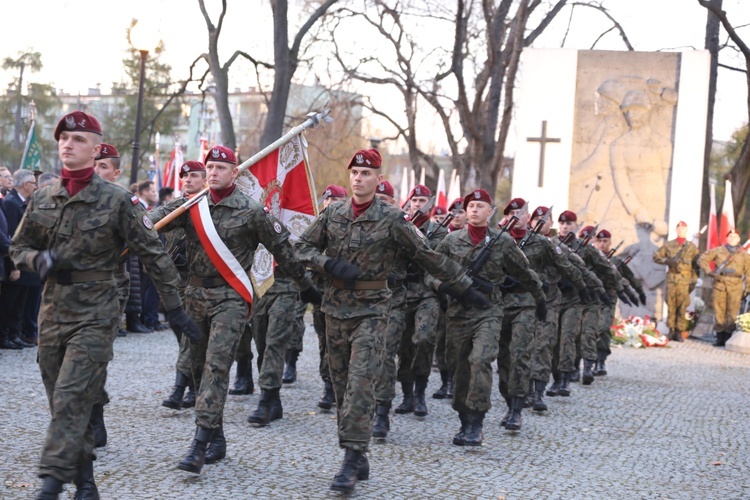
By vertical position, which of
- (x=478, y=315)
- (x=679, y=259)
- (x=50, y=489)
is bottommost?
(x=50, y=489)

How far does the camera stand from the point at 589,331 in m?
13.4

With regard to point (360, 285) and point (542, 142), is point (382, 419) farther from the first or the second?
point (542, 142)

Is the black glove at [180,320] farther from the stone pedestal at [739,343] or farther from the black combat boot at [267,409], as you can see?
the stone pedestal at [739,343]

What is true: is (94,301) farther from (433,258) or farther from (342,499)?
(433,258)

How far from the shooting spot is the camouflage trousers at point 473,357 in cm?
836

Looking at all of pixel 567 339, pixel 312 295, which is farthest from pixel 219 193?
pixel 567 339

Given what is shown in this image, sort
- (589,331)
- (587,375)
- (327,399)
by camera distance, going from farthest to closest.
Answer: (587,375) → (589,331) → (327,399)

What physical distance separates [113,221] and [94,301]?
1.45 ft

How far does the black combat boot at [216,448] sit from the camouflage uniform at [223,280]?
4.7 inches

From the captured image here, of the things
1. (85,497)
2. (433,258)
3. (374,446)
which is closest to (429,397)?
(374,446)

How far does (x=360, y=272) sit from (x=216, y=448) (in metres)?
1.60

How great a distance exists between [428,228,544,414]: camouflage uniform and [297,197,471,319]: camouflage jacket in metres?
1.49

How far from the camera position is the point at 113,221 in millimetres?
5516

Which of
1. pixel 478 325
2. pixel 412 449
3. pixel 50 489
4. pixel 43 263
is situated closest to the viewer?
pixel 50 489
